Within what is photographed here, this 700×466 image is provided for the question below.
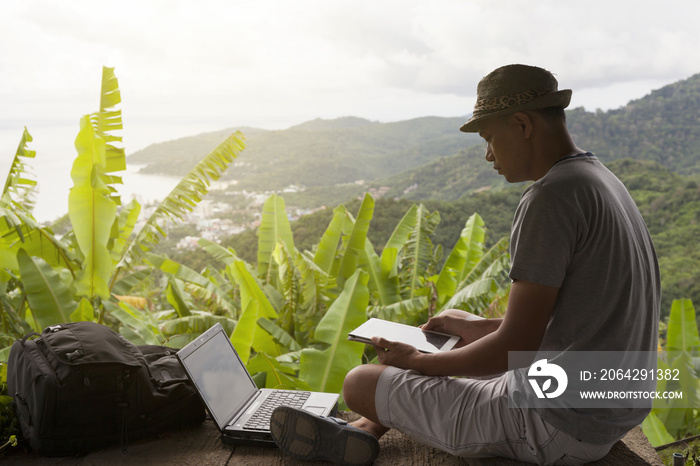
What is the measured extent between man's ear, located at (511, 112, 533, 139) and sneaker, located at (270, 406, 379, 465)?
96cm

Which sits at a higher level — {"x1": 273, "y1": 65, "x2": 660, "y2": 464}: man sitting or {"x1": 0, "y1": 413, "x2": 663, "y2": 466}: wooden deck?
{"x1": 273, "y1": 65, "x2": 660, "y2": 464}: man sitting

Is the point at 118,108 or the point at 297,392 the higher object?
the point at 118,108

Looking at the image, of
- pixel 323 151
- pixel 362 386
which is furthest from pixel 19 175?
pixel 323 151

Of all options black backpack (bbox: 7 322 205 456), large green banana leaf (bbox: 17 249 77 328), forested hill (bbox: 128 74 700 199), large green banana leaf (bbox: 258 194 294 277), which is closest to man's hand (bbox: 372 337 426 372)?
black backpack (bbox: 7 322 205 456)

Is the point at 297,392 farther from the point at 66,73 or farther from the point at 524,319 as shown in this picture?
the point at 66,73

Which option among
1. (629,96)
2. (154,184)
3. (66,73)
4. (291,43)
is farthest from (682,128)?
(66,73)

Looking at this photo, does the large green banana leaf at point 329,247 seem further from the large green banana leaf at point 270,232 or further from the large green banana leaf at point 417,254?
the large green banana leaf at point 417,254

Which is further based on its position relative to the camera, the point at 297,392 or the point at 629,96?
the point at 629,96

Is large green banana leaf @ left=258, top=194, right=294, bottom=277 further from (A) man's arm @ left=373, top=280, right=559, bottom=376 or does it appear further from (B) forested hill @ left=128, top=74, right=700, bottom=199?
(B) forested hill @ left=128, top=74, right=700, bottom=199

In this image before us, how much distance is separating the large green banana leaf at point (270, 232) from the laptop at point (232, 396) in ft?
8.59

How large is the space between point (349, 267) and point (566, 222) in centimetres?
324

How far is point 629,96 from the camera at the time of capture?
16078 millimetres

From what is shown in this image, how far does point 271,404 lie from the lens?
1908 mm

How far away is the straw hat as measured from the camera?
127cm
